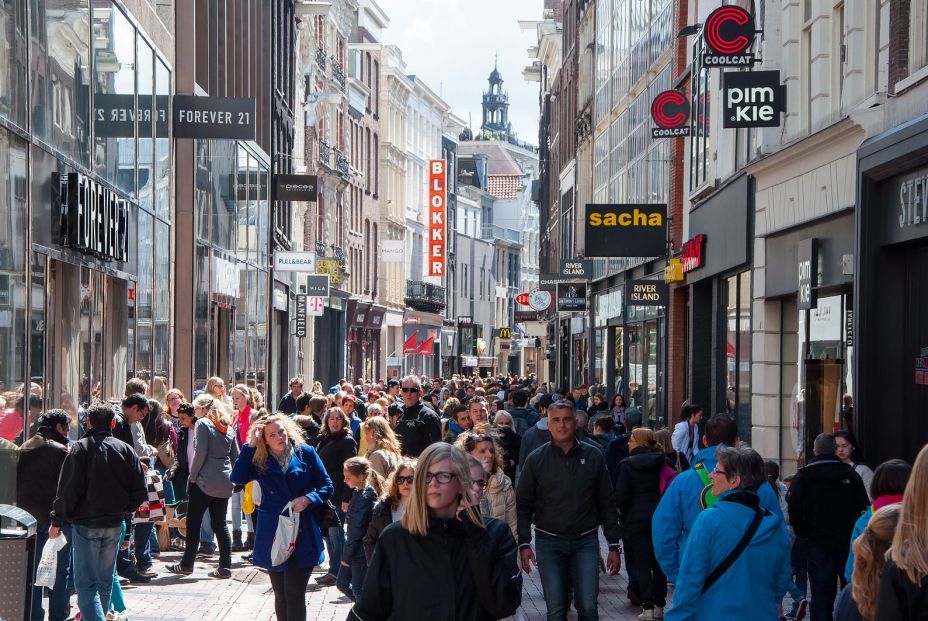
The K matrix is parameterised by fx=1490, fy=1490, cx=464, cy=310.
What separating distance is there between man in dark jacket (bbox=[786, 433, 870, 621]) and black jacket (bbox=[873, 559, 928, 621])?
19.0 ft

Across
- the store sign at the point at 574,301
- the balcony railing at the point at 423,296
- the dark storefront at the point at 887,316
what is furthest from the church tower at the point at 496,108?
the dark storefront at the point at 887,316

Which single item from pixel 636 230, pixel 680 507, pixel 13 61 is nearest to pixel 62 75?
pixel 13 61

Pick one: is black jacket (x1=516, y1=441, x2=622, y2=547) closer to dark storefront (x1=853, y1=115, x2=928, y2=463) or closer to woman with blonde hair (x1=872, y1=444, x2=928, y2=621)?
dark storefront (x1=853, y1=115, x2=928, y2=463)

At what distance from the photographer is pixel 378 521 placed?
826 cm

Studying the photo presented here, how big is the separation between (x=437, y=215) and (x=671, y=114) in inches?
A: 2032

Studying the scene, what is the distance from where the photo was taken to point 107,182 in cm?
1786

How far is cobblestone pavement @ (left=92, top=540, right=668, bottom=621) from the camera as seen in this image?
39.7 ft

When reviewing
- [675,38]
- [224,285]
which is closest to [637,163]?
[675,38]

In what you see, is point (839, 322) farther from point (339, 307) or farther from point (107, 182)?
point (339, 307)

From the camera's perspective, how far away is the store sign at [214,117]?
20.2 metres

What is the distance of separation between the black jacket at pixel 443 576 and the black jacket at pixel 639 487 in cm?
664

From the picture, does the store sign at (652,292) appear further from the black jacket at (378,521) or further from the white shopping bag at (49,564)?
the black jacket at (378,521)

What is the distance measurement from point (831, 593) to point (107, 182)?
1055 cm

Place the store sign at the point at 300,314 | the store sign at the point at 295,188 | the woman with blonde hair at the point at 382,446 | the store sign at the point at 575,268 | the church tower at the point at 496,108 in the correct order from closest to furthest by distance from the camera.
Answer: the woman with blonde hair at the point at 382,446 → the store sign at the point at 295,188 → the store sign at the point at 575,268 → the store sign at the point at 300,314 → the church tower at the point at 496,108
